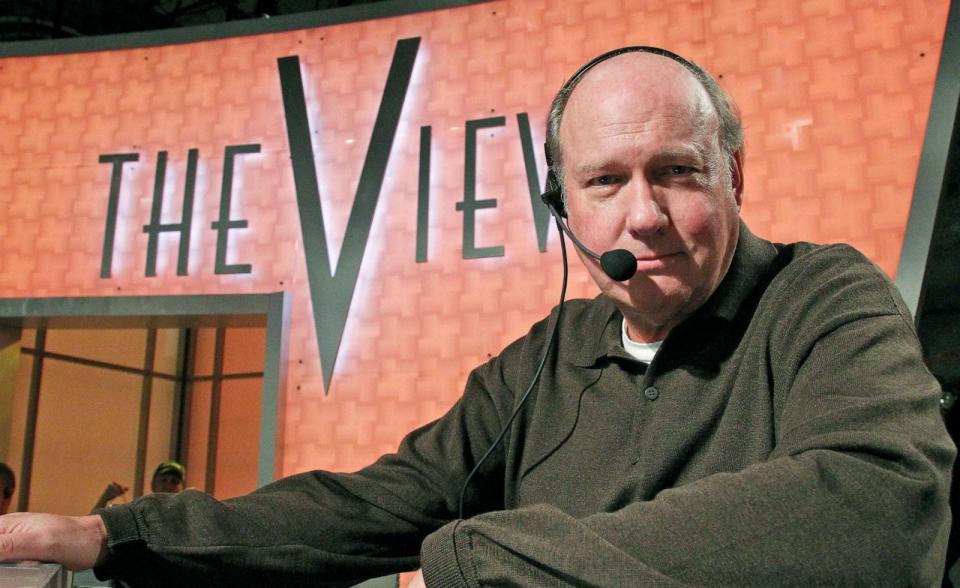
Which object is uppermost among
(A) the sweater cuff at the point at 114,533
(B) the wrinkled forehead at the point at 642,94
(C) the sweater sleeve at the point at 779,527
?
(B) the wrinkled forehead at the point at 642,94

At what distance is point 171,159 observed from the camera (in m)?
2.68

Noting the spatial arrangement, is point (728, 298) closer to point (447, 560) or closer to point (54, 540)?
point (447, 560)

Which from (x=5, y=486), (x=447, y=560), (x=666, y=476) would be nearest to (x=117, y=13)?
(x=5, y=486)

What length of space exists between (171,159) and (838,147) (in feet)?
6.27

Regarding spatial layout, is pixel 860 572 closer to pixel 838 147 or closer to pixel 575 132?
pixel 575 132

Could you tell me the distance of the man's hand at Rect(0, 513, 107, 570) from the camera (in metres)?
0.86

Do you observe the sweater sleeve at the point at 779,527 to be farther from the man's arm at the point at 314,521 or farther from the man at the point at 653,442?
the man's arm at the point at 314,521

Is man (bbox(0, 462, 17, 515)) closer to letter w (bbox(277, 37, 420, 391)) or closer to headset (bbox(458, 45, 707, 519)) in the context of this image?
letter w (bbox(277, 37, 420, 391))

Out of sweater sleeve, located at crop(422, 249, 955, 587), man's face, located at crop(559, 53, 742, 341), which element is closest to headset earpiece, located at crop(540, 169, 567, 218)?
man's face, located at crop(559, 53, 742, 341)

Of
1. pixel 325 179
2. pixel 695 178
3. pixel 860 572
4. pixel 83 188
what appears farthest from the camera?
pixel 83 188

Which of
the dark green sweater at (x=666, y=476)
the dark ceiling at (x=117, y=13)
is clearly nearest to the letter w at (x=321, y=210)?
the dark green sweater at (x=666, y=476)

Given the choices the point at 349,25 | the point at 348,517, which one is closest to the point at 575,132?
the point at 348,517

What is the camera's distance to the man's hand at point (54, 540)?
0.86m

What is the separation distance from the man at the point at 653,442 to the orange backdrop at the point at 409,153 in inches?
41.6
